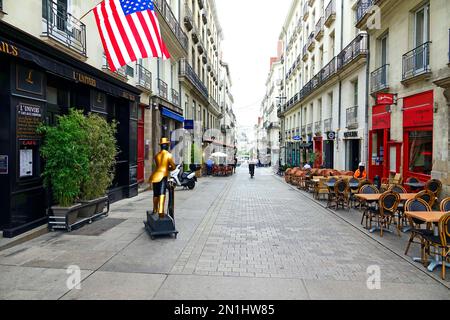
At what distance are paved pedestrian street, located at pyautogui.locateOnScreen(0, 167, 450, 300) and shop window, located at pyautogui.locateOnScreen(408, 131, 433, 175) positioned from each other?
4.75 m

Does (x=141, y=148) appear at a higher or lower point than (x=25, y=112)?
lower

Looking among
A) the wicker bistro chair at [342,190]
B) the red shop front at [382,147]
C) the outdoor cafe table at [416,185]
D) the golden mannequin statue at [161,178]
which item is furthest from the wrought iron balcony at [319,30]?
the golden mannequin statue at [161,178]

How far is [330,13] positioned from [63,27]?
737 inches

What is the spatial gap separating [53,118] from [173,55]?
13.4m

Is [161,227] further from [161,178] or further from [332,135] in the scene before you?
[332,135]

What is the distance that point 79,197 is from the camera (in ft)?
28.1

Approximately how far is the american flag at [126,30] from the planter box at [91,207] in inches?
125

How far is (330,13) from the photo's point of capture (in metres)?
23.2

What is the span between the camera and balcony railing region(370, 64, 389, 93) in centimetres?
1472

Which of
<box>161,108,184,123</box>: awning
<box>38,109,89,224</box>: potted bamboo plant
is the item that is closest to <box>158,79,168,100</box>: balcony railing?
<box>161,108,184,123</box>: awning

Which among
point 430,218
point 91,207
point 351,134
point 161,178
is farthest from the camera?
point 351,134

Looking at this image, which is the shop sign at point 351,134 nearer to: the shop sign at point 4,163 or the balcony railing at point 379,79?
the balcony railing at point 379,79

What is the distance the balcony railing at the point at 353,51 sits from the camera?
56.4ft

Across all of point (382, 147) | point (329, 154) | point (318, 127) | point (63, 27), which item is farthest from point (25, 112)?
point (318, 127)
